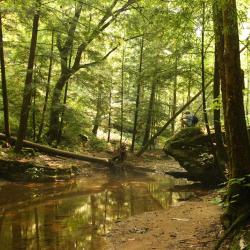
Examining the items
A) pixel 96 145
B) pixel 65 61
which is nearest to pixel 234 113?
pixel 65 61

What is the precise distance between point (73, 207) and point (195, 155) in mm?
6577

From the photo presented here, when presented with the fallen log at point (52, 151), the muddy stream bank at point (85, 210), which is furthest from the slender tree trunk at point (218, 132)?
the fallen log at point (52, 151)

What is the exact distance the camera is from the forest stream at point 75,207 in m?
8.33

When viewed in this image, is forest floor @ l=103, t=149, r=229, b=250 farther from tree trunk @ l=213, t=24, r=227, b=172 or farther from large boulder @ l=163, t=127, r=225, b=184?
large boulder @ l=163, t=127, r=225, b=184

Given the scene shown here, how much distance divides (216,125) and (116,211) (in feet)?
17.2

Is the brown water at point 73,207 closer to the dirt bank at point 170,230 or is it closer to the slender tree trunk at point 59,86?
the dirt bank at point 170,230

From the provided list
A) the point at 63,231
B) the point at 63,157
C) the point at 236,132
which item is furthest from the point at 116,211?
the point at 63,157

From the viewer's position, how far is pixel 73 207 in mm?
11719

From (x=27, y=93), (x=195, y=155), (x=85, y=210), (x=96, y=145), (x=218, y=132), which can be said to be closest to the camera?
(x=85, y=210)

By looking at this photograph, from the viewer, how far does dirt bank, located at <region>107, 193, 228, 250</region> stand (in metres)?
7.48

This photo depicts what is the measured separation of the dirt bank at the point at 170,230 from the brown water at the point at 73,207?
53cm

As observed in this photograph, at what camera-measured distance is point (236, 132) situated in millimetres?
6906

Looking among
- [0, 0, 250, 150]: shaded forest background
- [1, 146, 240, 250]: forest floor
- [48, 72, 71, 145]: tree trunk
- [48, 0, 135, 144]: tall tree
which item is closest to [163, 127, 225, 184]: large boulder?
[1, 146, 240, 250]: forest floor

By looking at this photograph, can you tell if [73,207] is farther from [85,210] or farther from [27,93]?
[27,93]
